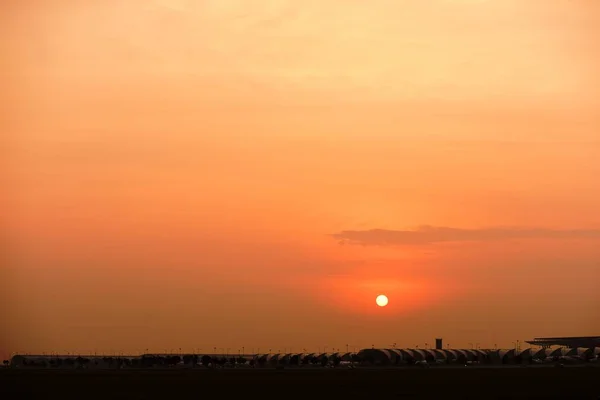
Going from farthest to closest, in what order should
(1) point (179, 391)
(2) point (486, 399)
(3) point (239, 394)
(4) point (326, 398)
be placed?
(1) point (179, 391) → (3) point (239, 394) → (4) point (326, 398) → (2) point (486, 399)

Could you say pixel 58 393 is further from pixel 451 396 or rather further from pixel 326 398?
pixel 451 396

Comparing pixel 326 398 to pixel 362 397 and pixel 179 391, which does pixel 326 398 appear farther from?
pixel 179 391

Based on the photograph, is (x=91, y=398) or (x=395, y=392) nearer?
(x=91, y=398)

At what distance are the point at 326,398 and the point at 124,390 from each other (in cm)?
2305

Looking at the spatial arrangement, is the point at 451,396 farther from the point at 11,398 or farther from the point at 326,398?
the point at 11,398

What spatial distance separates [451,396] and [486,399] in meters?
4.01

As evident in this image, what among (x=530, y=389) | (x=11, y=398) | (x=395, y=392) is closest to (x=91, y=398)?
(x=11, y=398)

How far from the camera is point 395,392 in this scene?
262ft

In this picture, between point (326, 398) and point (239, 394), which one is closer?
point (326, 398)

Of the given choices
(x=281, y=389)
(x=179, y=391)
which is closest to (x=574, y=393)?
(x=281, y=389)

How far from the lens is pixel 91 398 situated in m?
73.4

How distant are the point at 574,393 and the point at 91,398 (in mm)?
36461

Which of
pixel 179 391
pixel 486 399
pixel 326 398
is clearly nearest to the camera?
pixel 486 399

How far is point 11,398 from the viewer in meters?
71.5
